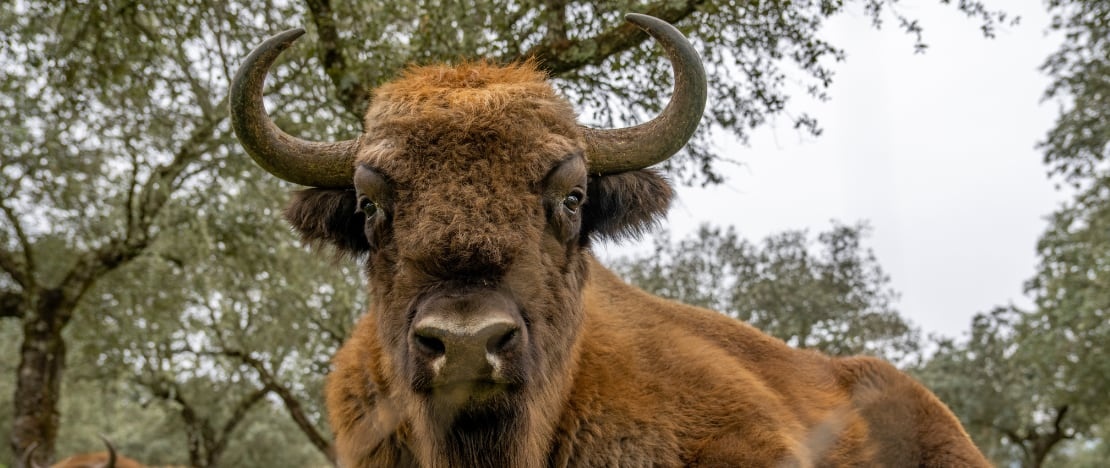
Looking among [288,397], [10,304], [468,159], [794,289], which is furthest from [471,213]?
[10,304]

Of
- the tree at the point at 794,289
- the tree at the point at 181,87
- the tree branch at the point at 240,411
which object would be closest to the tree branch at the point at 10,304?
the tree at the point at 181,87

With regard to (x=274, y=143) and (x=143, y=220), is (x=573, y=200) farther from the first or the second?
(x=143, y=220)

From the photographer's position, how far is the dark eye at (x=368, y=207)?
394cm

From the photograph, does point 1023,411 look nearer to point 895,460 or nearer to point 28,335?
point 895,460

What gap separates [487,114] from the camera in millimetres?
3844

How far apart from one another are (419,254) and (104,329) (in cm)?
1734

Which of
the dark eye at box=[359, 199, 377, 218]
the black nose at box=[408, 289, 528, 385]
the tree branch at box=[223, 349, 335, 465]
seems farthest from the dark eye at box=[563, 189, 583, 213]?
the tree branch at box=[223, 349, 335, 465]

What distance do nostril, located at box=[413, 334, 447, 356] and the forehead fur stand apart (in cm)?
32

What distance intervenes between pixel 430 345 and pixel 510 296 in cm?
38

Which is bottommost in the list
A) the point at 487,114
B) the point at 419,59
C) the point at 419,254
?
the point at 419,254

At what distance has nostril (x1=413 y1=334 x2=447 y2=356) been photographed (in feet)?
10.5

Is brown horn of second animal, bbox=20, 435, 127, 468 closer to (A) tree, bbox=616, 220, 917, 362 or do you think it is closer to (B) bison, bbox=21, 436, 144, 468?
(B) bison, bbox=21, 436, 144, 468

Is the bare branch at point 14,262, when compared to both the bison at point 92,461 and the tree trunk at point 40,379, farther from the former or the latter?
the bison at point 92,461

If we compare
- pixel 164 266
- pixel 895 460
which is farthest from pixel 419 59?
pixel 164 266
